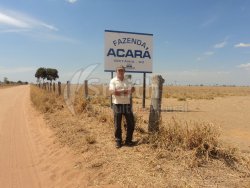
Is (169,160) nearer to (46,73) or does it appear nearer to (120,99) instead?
(120,99)

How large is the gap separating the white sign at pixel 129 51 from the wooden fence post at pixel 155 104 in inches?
273

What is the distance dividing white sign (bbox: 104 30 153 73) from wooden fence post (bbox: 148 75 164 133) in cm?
693

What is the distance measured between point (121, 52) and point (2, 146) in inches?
314

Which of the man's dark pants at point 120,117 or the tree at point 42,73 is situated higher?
the tree at point 42,73

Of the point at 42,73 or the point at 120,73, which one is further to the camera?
the point at 42,73

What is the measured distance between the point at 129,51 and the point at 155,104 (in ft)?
26.0

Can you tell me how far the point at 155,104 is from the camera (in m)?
8.03

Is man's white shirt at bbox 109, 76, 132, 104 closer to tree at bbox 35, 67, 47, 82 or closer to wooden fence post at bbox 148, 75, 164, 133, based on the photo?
wooden fence post at bbox 148, 75, 164, 133

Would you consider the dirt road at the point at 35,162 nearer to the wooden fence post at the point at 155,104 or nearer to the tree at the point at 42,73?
the wooden fence post at the point at 155,104

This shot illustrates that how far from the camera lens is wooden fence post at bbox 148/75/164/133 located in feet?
26.0

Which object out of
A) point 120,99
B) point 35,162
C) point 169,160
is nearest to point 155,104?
point 120,99

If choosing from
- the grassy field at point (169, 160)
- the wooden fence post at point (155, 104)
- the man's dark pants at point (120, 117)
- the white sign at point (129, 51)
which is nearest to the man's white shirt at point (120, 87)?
the man's dark pants at point (120, 117)

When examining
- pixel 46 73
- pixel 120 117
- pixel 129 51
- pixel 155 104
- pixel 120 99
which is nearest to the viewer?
pixel 120 99

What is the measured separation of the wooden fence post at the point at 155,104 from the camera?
791cm
